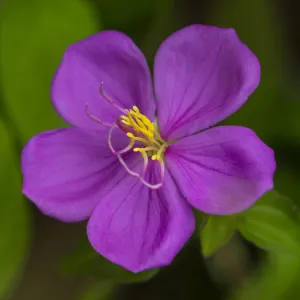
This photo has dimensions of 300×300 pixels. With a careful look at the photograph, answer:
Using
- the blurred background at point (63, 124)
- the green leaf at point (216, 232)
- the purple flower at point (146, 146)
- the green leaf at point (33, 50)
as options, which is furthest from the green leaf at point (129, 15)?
the green leaf at point (216, 232)

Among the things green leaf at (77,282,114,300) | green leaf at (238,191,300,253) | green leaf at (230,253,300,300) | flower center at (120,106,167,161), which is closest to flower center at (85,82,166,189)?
flower center at (120,106,167,161)

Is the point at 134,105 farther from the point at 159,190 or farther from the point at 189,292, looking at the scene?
the point at 189,292

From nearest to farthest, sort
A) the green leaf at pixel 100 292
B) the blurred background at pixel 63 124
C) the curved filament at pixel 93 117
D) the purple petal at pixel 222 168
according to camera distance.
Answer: the purple petal at pixel 222 168 < the curved filament at pixel 93 117 < the blurred background at pixel 63 124 < the green leaf at pixel 100 292

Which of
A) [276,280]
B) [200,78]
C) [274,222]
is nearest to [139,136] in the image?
[200,78]

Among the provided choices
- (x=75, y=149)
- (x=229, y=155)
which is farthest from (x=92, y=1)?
(x=229, y=155)

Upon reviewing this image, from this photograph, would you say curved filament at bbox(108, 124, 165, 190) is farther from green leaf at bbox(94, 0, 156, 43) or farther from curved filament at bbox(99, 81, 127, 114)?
green leaf at bbox(94, 0, 156, 43)

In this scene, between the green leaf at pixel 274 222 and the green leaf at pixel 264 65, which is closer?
the green leaf at pixel 274 222

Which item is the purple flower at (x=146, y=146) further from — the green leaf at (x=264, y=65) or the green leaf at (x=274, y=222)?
the green leaf at (x=264, y=65)
